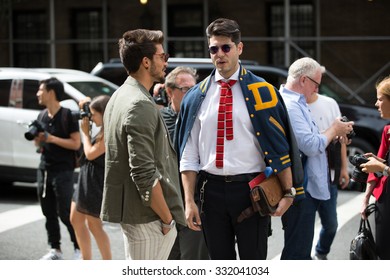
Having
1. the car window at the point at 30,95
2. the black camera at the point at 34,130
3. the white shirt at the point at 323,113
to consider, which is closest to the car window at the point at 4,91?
the car window at the point at 30,95

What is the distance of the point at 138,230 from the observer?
14.2ft

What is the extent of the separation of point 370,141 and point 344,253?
4.43m

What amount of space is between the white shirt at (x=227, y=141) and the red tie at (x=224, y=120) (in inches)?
0.9

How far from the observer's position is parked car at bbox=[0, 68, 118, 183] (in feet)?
36.1

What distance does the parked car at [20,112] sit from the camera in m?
11.0

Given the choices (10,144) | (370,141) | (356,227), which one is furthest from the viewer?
(370,141)

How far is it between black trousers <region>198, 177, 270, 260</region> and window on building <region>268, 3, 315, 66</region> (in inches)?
520

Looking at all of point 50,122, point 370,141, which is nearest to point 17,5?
point 370,141

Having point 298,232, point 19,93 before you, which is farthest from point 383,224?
point 19,93

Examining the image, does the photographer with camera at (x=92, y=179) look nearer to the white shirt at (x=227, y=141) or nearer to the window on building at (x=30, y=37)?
the white shirt at (x=227, y=141)

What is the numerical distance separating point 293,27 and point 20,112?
8272 mm

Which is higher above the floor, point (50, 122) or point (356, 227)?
point (50, 122)

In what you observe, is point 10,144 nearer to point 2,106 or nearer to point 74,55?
point 2,106

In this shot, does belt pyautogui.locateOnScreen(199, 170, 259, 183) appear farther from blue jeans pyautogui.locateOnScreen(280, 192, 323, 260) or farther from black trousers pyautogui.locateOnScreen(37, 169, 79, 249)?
black trousers pyautogui.locateOnScreen(37, 169, 79, 249)
